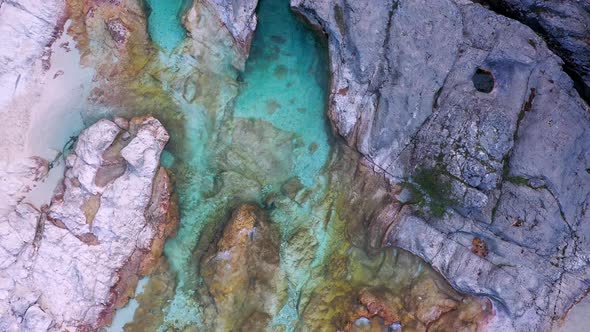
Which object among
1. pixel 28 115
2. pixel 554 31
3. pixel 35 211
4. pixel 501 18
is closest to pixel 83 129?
pixel 28 115

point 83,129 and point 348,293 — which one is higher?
point 83,129

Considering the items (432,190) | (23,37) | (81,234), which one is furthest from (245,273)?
(23,37)

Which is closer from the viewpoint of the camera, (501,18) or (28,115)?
(501,18)

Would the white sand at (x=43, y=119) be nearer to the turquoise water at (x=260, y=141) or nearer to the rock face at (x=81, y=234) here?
the rock face at (x=81, y=234)

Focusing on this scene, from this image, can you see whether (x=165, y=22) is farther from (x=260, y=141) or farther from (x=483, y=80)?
(x=483, y=80)

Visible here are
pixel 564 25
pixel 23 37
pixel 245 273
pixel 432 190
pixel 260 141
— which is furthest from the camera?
pixel 260 141

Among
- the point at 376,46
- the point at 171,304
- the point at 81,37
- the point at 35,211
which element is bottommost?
the point at 171,304

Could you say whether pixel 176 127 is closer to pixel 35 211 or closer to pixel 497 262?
pixel 35 211
